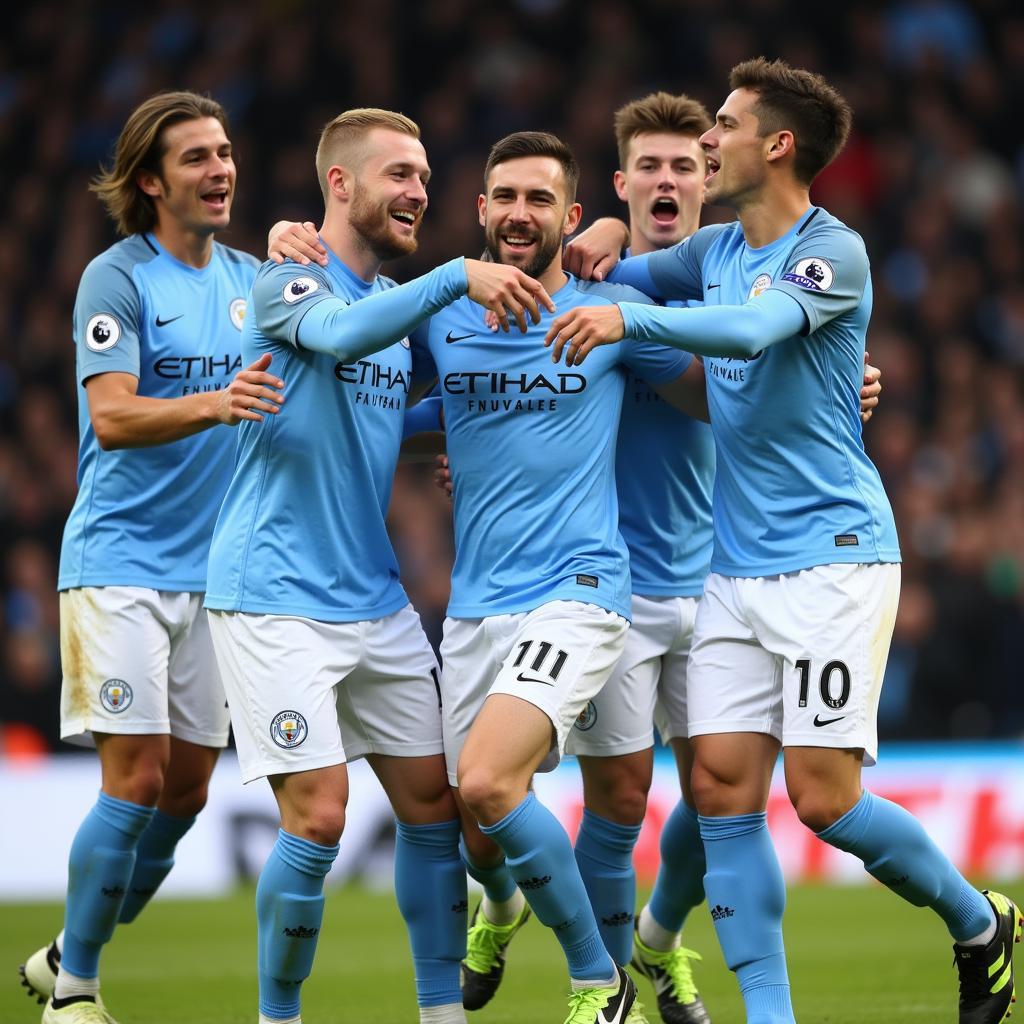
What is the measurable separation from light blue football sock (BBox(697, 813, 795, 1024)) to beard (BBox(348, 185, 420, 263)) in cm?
193

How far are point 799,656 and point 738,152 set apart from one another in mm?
1489

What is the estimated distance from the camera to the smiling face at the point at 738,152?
5129 mm

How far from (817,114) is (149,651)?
8.90 feet

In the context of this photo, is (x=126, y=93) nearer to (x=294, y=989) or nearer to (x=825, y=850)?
(x=825, y=850)

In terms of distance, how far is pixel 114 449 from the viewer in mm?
5625

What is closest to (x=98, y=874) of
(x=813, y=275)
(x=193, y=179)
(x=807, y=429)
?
(x=193, y=179)

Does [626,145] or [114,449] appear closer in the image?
[114,449]

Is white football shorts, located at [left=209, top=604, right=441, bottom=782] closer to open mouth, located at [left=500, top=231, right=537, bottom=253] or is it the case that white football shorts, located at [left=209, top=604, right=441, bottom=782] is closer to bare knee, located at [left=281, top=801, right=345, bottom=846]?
bare knee, located at [left=281, top=801, right=345, bottom=846]

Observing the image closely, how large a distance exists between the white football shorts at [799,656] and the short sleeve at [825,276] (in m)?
0.73

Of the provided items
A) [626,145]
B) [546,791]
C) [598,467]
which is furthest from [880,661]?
[546,791]

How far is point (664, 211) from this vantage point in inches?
248

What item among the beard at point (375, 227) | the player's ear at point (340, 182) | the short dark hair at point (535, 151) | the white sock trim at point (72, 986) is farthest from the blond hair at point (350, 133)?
the white sock trim at point (72, 986)

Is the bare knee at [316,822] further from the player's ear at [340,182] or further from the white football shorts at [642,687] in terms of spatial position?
the player's ear at [340,182]

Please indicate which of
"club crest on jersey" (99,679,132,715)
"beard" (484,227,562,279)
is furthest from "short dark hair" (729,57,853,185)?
"club crest on jersey" (99,679,132,715)
